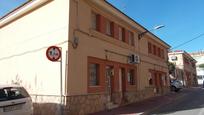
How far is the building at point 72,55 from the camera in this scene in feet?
38.4

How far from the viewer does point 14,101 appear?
8.09 meters

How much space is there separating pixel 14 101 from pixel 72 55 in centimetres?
431

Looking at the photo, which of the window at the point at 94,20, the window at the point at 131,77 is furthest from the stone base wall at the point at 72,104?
the window at the point at 94,20

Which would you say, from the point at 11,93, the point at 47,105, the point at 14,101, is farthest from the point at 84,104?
the point at 14,101

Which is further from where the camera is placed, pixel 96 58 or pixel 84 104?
pixel 96 58

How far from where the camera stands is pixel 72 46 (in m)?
11.8

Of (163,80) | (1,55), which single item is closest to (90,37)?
(1,55)

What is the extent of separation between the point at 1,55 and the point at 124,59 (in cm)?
909

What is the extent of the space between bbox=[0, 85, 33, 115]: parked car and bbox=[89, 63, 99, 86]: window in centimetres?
512

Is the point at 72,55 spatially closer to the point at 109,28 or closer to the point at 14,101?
the point at 14,101

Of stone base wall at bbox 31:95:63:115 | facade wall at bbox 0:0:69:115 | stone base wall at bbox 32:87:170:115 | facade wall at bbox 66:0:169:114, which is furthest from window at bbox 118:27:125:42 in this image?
stone base wall at bbox 31:95:63:115

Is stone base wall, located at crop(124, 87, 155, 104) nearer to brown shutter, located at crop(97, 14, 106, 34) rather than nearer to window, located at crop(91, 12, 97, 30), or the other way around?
brown shutter, located at crop(97, 14, 106, 34)

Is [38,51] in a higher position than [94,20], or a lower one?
lower

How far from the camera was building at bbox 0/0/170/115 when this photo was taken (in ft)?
38.4
